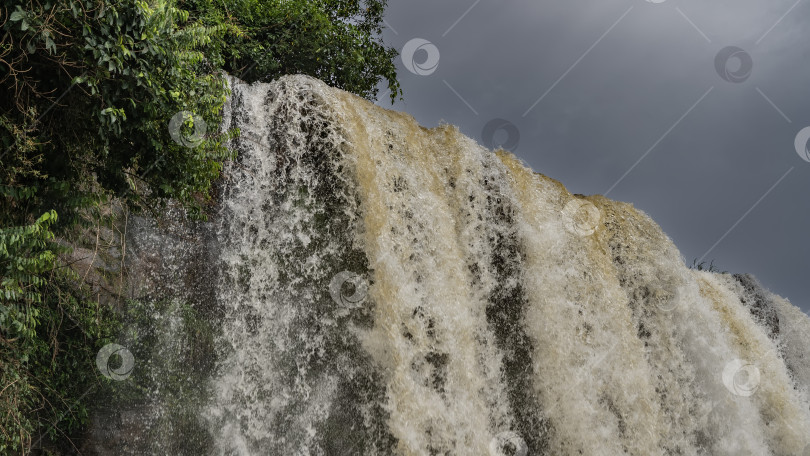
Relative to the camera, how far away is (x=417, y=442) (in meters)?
6.21

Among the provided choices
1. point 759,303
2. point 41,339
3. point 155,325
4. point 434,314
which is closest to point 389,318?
point 434,314

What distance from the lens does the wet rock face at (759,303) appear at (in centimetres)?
1231

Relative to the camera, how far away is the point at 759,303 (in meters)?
12.6

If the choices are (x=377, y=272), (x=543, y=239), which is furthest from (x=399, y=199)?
(x=543, y=239)

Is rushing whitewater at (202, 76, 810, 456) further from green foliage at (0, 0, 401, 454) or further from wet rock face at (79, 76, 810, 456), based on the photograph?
green foliage at (0, 0, 401, 454)

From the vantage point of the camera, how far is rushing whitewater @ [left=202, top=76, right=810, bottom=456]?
6.57 metres

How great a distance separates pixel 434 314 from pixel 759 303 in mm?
8857

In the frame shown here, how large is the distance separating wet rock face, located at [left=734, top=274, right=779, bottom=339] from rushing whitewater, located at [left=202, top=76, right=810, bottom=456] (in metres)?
3.03

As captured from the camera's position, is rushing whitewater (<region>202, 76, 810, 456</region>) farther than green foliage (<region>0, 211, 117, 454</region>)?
Yes

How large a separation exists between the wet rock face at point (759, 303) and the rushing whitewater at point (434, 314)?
3.03 m

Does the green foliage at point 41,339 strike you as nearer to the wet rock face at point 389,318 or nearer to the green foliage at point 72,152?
the green foliage at point 72,152

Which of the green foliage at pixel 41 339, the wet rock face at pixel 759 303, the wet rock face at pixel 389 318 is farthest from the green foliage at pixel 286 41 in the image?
the wet rock face at pixel 759 303

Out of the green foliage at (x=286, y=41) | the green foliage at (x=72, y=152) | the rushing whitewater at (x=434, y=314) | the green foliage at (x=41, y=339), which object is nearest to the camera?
the green foliage at (x=72, y=152)

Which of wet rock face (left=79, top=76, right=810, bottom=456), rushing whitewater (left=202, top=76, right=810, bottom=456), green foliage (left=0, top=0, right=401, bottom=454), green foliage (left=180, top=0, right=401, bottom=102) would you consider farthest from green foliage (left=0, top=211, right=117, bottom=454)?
green foliage (left=180, top=0, right=401, bottom=102)
